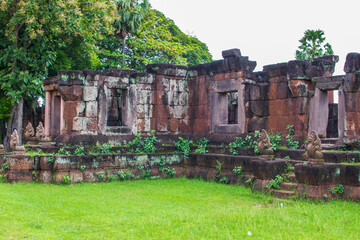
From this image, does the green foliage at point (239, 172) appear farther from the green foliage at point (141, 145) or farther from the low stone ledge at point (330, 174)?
the green foliage at point (141, 145)

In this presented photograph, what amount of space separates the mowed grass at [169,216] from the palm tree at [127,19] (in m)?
16.3

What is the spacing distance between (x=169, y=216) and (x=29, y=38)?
11932mm

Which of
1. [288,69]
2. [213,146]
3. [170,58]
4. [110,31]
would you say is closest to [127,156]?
[213,146]

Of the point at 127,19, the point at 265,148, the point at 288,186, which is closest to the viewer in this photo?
the point at 288,186

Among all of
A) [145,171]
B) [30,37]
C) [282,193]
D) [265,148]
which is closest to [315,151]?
[282,193]

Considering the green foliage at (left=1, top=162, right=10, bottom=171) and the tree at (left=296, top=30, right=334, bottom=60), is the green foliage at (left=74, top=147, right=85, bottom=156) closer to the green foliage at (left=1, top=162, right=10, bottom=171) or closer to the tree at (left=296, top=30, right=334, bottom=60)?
the green foliage at (left=1, top=162, right=10, bottom=171)

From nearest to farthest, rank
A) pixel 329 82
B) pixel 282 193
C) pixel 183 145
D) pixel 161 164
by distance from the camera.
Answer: pixel 282 193 < pixel 329 82 < pixel 161 164 < pixel 183 145

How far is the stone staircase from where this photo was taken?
29.0ft

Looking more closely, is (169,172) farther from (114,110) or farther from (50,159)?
(50,159)

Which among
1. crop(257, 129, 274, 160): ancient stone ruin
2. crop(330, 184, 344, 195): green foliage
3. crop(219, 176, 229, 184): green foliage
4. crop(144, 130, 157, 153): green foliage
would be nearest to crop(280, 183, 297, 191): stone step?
crop(330, 184, 344, 195): green foliage

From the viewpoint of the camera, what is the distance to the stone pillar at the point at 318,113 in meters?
11.1

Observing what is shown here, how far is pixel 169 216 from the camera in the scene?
7.35 meters

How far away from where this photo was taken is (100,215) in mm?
7527

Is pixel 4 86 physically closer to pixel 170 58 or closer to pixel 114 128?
pixel 114 128
